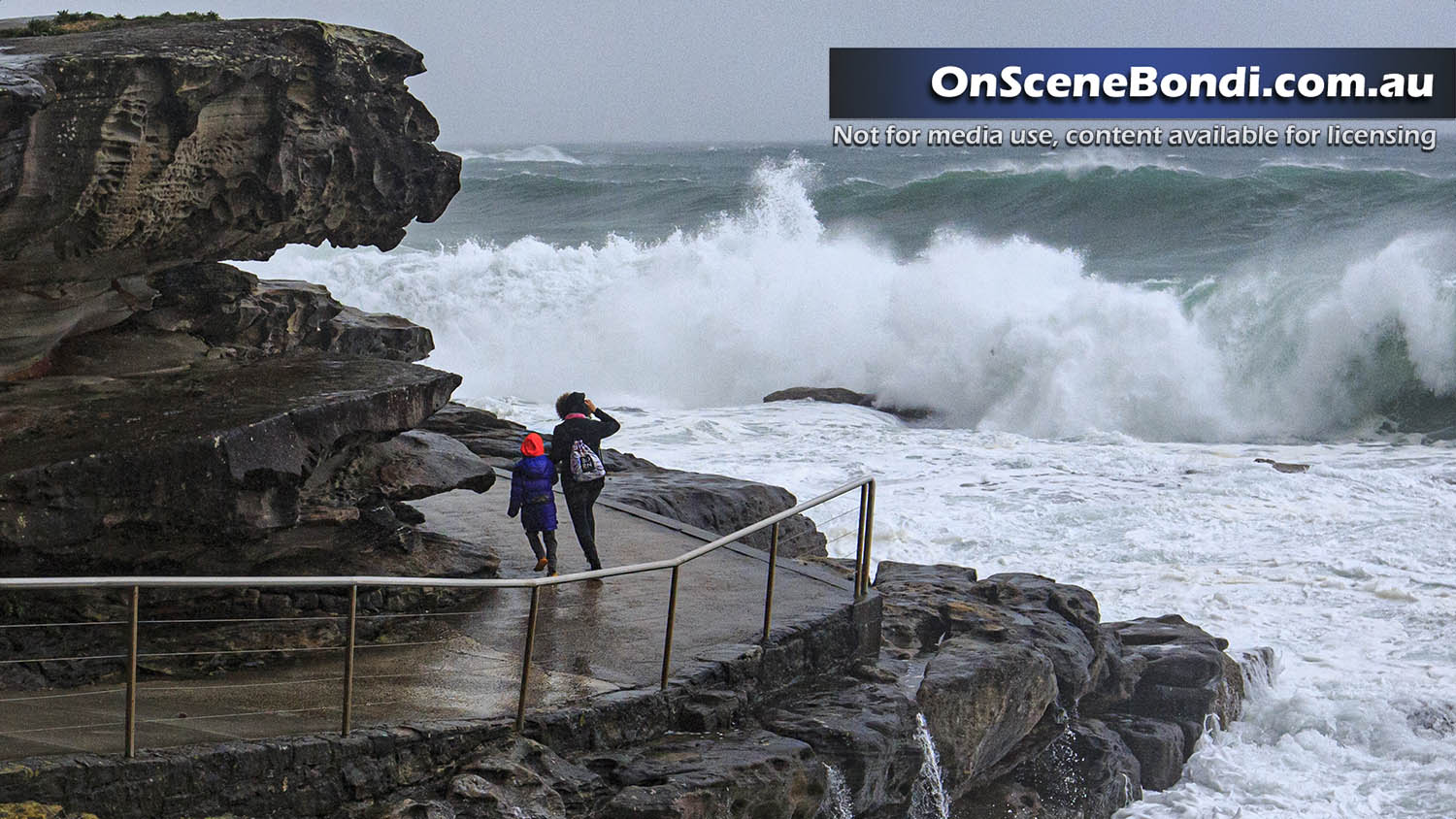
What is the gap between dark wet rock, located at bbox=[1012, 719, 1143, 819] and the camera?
9094mm

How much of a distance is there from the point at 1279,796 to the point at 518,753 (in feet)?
19.7

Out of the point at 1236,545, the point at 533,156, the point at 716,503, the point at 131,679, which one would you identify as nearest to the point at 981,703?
the point at 716,503

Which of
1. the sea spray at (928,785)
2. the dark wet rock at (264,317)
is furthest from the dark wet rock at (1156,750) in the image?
the dark wet rock at (264,317)

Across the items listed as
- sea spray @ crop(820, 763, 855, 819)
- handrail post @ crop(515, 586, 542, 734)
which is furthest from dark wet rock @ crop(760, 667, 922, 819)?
handrail post @ crop(515, 586, 542, 734)

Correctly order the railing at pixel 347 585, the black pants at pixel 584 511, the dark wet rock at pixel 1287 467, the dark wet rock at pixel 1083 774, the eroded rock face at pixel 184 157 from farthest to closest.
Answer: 1. the dark wet rock at pixel 1287 467
2. the dark wet rock at pixel 1083 774
3. the black pants at pixel 584 511
4. the eroded rock face at pixel 184 157
5. the railing at pixel 347 585

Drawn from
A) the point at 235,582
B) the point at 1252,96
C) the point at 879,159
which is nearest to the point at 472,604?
the point at 235,582

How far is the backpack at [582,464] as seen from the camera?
28.4 feet

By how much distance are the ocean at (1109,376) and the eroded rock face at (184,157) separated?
6492 mm

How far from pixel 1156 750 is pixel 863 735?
11.2 feet

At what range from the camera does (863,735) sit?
7.27 metres

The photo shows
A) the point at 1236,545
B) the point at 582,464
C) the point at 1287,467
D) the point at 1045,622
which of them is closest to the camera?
the point at 582,464

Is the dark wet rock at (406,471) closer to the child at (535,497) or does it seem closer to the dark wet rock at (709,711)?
the child at (535,497)

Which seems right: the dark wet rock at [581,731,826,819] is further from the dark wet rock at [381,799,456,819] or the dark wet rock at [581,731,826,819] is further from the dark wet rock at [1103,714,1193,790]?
the dark wet rock at [1103,714,1193,790]

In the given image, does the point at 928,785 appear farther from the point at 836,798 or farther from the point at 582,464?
the point at 582,464
